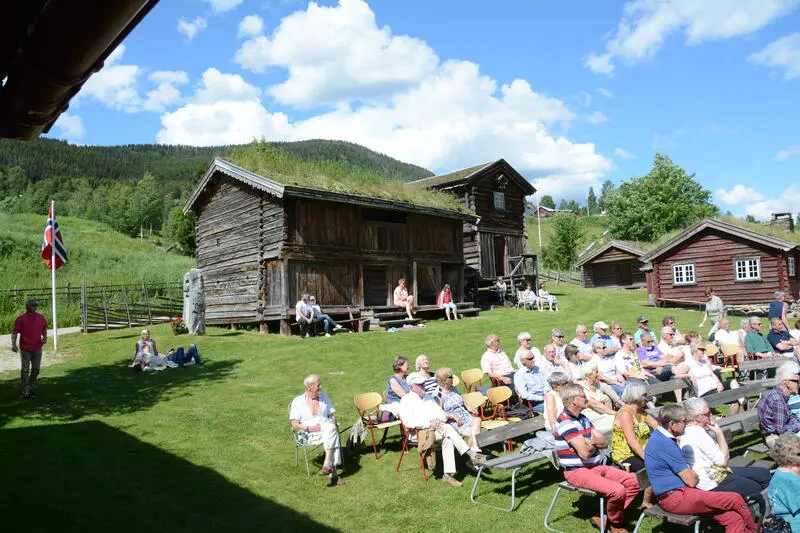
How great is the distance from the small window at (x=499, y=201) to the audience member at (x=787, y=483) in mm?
29552

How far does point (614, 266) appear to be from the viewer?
46875 mm

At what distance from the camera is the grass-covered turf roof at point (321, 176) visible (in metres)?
21.5

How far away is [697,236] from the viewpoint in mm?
29625

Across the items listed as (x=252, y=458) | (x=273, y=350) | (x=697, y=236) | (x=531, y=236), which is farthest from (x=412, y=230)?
(x=531, y=236)

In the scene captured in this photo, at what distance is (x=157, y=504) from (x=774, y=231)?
3324cm

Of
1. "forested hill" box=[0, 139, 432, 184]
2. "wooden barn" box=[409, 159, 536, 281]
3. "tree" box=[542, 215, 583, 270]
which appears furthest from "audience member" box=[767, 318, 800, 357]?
"forested hill" box=[0, 139, 432, 184]

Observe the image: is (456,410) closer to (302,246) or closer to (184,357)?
(184,357)

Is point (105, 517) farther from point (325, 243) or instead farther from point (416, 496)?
point (325, 243)

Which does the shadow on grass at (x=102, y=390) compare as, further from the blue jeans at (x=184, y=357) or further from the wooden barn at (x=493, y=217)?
the wooden barn at (x=493, y=217)

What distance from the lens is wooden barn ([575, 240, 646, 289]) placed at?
4478 centimetres

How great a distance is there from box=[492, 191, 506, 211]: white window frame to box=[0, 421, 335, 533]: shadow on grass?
91.9ft

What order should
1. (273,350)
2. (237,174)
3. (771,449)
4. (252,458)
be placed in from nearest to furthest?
(771,449), (252,458), (273,350), (237,174)

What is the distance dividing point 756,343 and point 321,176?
15663 millimetres

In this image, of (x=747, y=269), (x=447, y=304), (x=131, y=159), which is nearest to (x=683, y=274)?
(x=747, y=269)
